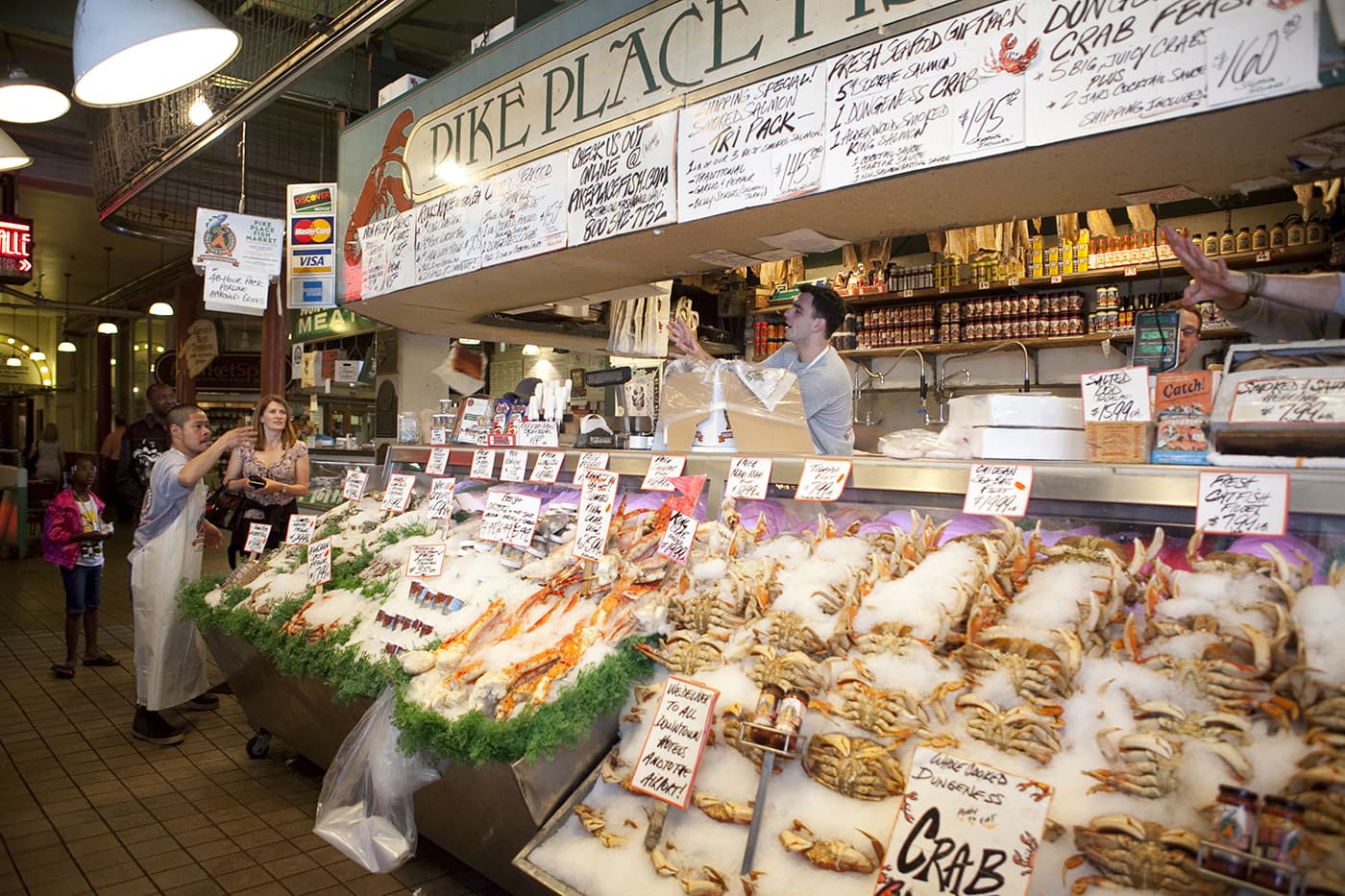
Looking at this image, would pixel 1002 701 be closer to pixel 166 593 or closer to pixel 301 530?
pixel 301 530

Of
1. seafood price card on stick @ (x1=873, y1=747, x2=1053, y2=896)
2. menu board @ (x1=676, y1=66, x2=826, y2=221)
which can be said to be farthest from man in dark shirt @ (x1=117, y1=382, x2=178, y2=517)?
seafood price card on stick @ (x1=873, y1=747, x2=1053, y2=896)

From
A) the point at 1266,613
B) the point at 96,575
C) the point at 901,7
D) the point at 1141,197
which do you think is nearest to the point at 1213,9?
the point at 1141,197

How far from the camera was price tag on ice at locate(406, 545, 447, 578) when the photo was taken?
327 cm

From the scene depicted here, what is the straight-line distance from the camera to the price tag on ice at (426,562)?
3266 mm

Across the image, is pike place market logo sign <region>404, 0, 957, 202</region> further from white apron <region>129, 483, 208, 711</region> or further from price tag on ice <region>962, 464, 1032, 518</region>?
white apron <region>129, 483, 208, 711</region>

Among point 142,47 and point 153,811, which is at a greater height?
point 142,47

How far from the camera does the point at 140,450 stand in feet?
25.9

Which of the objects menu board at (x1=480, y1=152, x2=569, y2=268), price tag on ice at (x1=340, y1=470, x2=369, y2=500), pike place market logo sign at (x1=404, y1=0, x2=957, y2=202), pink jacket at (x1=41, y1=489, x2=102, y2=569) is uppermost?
pike place market logo sign at (x1=404, y1=0, x2=957, y2=202)

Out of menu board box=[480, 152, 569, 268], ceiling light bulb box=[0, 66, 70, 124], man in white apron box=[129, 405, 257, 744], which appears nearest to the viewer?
menu board box=[480, 152, 569, 268]

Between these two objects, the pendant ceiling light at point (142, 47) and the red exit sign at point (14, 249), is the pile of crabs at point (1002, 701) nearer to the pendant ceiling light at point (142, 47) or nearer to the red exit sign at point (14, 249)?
the pendant ceiling light at point (142, 47)

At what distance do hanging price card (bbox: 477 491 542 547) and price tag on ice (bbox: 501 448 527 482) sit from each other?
0.22 m

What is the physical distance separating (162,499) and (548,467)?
8.56 feet

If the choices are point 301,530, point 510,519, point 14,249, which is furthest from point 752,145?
point 14,249

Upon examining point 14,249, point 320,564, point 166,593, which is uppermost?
point 14,249
